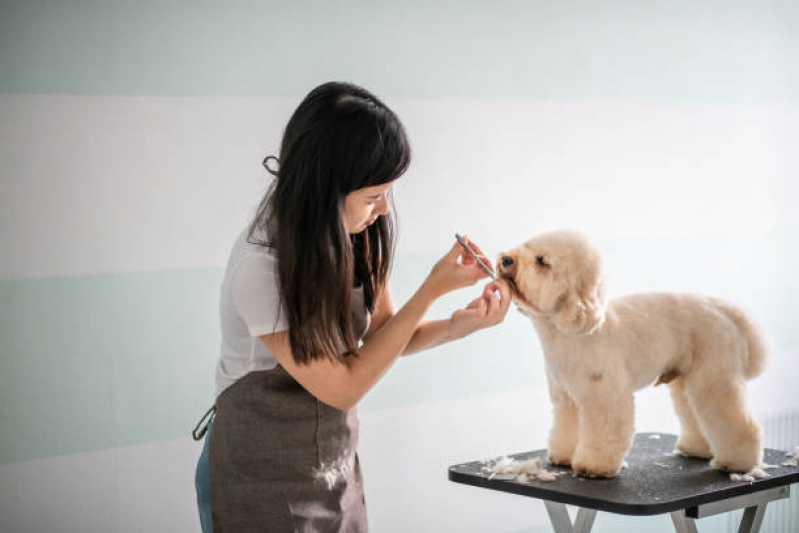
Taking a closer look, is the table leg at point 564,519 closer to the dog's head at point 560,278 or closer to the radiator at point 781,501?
the dog's head at point 560,278

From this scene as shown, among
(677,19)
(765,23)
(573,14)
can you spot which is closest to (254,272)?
(573,14)

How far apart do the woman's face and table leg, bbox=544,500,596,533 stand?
2.24 feet

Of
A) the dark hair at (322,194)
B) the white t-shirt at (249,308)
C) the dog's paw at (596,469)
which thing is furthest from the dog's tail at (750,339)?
the white t-shirt at (249,308)

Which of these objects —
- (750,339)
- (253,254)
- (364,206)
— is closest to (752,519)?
(750,339)

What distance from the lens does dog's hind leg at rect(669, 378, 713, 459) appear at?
1.83m

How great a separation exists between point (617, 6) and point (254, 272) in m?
1.69

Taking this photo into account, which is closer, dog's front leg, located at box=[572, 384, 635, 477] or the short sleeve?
the short sleeve

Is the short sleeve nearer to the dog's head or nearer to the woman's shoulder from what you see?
the woman's shoulder

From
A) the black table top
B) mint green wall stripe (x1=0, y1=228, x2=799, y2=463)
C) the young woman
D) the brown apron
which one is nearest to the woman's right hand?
the young woman

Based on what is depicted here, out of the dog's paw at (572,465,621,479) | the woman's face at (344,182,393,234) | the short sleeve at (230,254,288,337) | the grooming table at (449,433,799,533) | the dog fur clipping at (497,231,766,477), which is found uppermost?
the woman's face at (344,182,393,234)

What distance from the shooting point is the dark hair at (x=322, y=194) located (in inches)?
51.4

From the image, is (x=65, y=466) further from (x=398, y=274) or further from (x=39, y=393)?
Answer: (x=398, y=274)

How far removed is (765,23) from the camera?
2793 mm

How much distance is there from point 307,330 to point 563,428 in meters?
0.71
